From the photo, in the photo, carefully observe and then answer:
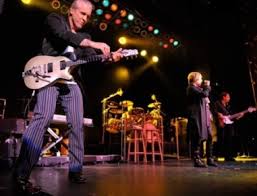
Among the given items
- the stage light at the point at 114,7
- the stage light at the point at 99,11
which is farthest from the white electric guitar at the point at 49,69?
the stage light at the point at 114,7

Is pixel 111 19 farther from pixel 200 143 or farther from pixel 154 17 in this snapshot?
pixel 200 143

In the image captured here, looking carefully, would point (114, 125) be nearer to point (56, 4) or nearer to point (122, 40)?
point (122, 40)

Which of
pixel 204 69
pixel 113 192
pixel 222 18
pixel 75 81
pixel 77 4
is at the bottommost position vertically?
pixel 113 192

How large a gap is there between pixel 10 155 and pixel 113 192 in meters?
3.47

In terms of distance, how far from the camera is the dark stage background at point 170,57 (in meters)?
8.30

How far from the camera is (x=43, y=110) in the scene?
9.30 ft

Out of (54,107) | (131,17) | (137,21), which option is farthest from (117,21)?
(54,107)

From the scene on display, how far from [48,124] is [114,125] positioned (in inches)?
241

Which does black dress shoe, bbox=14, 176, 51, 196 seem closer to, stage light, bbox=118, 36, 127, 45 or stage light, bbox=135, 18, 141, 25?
stage light, bbox=135, 18, 141, 25

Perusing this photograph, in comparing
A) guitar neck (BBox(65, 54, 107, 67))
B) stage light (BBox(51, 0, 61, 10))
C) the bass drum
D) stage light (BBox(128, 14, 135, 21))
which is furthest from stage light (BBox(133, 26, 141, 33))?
guitar neck (BBox(65, 54, 107, 67))

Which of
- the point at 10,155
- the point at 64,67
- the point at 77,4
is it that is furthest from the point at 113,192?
the point at 10,155

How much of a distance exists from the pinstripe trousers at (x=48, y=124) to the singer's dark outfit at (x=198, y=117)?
10.1 ft

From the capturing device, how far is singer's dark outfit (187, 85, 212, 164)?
19.1 ft

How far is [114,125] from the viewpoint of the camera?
900cm
